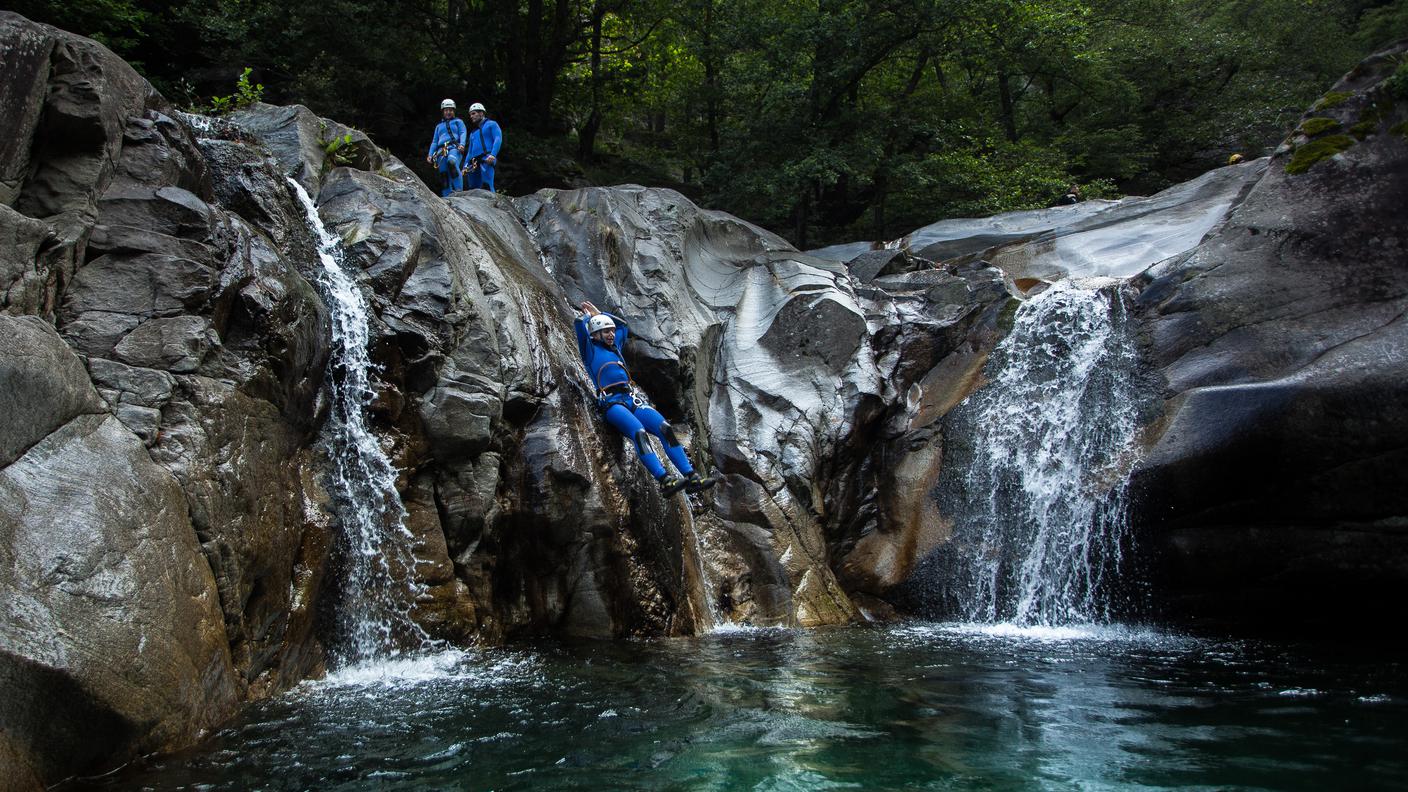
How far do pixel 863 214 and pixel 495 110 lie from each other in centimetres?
999

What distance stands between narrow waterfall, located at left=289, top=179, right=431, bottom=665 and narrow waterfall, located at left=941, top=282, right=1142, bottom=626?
7128mm

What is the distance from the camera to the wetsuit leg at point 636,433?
9680 millimetres

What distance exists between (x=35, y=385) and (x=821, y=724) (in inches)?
201

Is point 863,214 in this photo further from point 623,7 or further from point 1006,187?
point 623,7

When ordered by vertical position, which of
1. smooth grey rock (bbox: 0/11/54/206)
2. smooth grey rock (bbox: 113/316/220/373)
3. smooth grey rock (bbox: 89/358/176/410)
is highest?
smooth grey rock (bbox: 0/11/54/206)

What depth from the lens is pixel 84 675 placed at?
4.55 meters

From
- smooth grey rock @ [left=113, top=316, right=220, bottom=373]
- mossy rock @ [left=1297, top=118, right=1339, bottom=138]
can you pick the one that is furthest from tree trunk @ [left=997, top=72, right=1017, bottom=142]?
smooth grey rock @ [left=113, top=316, right=220, bottom=373]

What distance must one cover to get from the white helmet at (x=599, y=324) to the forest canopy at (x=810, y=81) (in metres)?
10.1

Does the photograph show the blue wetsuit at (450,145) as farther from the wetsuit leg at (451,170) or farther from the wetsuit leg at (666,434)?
the wetsuit leg at (666,434)

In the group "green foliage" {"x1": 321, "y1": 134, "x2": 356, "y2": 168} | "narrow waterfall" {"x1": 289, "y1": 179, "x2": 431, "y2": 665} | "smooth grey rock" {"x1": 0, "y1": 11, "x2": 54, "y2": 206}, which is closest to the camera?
"smooth grey rock" {"x1": 0, "y1": 11, "x2": 54, "y2": 206}

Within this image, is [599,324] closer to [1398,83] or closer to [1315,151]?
[1315,151]

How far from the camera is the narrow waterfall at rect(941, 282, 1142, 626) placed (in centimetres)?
1136

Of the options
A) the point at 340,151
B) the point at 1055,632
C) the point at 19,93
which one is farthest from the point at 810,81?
the point at 19,93

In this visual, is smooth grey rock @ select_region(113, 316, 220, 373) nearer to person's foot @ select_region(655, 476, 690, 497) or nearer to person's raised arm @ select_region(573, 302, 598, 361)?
person's raised arm @ select_region(573, 302, 598, 361)
